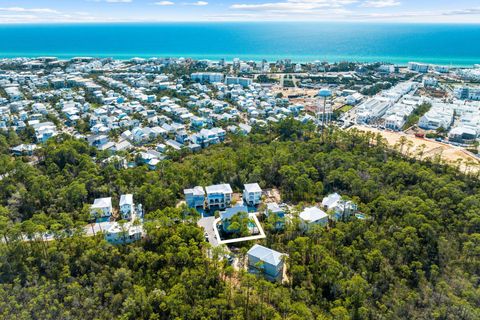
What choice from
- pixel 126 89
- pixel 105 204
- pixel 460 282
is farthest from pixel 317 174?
pixel 126 89

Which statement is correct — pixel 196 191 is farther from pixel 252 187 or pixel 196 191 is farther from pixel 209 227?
pixel 252 187

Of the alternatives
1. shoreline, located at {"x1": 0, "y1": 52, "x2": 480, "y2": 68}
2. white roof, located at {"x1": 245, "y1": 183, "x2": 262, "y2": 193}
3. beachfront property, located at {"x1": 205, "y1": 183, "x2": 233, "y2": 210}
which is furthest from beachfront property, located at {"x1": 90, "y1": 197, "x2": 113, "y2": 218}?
shoreline, located at {"x1": 0, "y1": 52, "x2": 480, "y2": 68}

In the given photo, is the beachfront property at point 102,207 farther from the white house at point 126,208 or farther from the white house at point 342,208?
the white house at point 342,208

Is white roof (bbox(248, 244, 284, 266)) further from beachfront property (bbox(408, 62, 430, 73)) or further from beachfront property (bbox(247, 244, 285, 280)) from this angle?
beachfront property (bbox(408, 62, 430, 73))

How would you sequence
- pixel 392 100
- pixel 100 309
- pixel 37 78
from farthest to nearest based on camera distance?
pixel 37 78
pixel 392 100
pixel 100 309

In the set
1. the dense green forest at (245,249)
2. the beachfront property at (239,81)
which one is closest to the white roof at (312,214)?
the dense green forest at (245,249)

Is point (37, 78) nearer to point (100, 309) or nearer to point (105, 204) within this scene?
point (105, 204)
